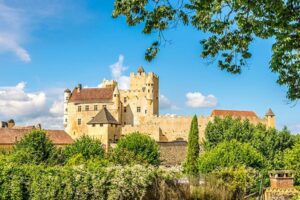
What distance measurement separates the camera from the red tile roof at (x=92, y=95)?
85.6 m

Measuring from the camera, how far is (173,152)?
61.7 metres

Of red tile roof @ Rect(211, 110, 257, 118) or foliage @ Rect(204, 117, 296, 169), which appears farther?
red tile roof @ Rect(211, 110, 257, 118)

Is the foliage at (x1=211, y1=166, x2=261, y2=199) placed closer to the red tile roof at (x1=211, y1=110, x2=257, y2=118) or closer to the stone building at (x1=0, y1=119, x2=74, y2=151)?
the stone building at (x1=0, y1=119, x2=74, y2=151)

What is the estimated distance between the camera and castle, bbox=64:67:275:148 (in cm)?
8000

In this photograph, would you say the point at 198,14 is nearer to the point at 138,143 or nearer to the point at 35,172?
the point at 35,172

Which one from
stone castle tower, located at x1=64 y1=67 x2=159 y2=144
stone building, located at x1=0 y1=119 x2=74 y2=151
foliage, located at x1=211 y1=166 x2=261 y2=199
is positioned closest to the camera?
foliage, located at x1=211 y1=166 x2=261 y2=199

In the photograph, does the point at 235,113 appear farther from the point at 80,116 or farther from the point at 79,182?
the point at 79,182

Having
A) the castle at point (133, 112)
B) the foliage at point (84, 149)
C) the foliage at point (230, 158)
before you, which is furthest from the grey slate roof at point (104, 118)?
the foliage at point (230, 158)

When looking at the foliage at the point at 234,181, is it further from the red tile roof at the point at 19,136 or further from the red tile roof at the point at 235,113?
the red tile roof at the point at 235,113

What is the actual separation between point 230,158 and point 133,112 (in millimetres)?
46171

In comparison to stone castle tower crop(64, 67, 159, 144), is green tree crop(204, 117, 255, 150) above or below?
below

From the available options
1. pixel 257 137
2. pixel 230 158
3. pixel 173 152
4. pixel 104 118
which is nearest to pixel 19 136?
pixel 104 118

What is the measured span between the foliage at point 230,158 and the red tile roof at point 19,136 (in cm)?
2938

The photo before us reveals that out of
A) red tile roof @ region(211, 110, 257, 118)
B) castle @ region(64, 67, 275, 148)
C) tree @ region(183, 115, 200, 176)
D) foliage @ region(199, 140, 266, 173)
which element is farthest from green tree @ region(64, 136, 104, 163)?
red tile roof @ region(211, 110, 257, 118)
